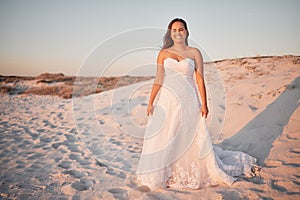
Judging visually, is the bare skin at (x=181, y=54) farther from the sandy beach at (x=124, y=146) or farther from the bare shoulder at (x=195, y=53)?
the sandy beach at (x=124, y=146)

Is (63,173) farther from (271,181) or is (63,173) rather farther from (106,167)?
(271,181)

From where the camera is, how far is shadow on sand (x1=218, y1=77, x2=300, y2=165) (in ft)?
13.0

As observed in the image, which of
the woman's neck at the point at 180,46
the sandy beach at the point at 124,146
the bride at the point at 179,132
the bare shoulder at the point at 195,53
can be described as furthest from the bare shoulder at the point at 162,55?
the sandy beach at the point at 124,146

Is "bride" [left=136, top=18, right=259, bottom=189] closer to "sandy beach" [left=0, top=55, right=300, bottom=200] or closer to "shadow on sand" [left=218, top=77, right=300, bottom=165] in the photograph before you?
"sandy beach" [left=0, top=55, right=300, bottom=200]

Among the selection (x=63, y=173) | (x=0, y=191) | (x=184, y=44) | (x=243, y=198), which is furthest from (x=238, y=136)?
(x=0, y=191)

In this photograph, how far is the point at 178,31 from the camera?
116 inches

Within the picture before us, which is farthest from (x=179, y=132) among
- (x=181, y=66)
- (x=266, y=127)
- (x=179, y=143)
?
(x=266, y=127)

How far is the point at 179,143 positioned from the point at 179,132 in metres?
0.16

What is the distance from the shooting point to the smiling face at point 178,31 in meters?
2.95

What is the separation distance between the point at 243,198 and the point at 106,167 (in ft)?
7.52

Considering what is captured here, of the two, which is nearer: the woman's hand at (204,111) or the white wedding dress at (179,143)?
the white wedding dress at (179,143)

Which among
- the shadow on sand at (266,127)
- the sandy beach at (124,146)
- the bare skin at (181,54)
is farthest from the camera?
the shadow on sand at (266,127)

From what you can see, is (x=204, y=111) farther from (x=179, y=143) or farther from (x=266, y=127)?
(x=266, y=127)

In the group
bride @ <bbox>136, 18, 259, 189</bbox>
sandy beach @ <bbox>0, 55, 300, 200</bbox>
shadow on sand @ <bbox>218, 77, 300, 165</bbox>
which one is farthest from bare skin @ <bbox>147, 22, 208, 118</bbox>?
shadow on sand @ <bbox>218, 77, 300, 165</bbox>
